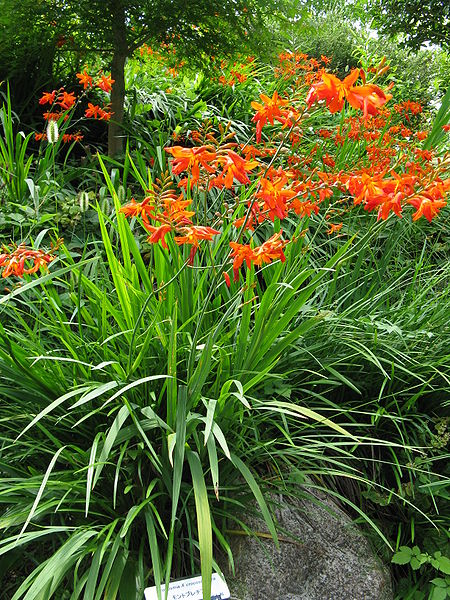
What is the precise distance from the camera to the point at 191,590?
A: 4.47ft

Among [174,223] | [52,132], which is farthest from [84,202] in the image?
[174,223]

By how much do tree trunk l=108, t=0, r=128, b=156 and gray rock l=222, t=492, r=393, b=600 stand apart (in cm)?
225

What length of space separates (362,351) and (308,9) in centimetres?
182

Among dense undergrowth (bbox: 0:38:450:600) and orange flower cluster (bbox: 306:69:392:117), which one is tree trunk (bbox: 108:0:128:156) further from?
orange flower cluster (bbox: 306:69:392:117)

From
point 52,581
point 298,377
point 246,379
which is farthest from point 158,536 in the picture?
point 298,377

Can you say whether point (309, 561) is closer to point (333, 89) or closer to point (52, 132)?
point (333, 89)

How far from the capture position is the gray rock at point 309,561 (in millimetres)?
1620

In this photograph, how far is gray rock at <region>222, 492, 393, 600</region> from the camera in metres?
1.62

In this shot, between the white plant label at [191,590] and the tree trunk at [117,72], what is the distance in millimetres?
2387

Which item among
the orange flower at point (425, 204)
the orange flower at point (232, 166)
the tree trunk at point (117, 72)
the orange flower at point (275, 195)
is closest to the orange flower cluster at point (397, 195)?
the orange flower at point (425, 204)

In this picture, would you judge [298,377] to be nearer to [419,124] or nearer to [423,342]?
[423,342]

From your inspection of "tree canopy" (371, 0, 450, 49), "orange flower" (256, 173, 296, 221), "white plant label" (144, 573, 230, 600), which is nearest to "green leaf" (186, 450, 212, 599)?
"white plant label" (144, 573, 230, 600)

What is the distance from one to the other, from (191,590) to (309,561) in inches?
19.3

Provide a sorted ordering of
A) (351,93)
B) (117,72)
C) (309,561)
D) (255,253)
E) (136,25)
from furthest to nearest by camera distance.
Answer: (117,72)
(136,25)
(309,561)
(255,253)
(351,93)
